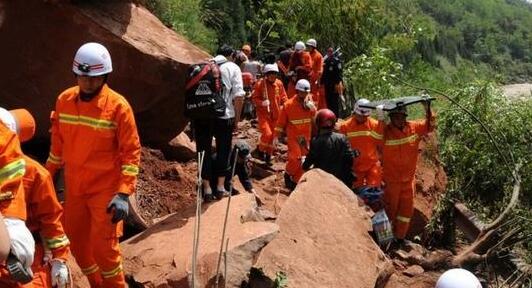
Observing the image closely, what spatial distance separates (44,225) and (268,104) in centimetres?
678

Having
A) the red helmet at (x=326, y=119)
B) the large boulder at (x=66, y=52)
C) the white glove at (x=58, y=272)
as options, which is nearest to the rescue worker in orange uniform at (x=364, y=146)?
the red helmet at (x=326, y=119)

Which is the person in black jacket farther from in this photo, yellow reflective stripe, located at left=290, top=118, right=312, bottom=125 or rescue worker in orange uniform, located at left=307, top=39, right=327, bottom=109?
rescue worker in orange uniform, located at left=307, top=39, right=327, bottom=109

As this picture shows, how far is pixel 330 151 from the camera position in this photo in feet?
24.9

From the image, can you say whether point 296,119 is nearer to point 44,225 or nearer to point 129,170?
point 129,170

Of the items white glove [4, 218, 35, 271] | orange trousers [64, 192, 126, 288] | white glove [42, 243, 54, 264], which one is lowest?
orange trousers [64, 192, 126, 288]

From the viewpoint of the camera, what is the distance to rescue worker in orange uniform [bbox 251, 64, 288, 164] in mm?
9977

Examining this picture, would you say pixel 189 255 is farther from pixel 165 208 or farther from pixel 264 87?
pixel 264 87

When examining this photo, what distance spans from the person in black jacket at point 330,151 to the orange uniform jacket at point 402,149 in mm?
423

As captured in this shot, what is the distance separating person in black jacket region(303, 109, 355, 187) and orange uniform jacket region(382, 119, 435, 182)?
0.42 m

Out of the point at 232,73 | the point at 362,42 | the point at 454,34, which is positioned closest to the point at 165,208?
the point at 232,73

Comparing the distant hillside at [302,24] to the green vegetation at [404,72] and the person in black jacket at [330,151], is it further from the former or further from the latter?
the person in black jacket at [330,151]

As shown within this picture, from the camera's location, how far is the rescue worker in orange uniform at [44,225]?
350cm

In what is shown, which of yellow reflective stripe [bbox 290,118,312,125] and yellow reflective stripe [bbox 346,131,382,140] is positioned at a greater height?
yellow reflective stripe [bbox 346,131,382,140]

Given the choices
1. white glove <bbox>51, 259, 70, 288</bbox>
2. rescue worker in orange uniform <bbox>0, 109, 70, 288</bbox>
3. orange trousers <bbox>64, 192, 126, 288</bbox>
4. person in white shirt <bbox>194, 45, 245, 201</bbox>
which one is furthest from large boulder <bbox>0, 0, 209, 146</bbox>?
white glove <bbox>51, 259, 70, 288</bbox>
